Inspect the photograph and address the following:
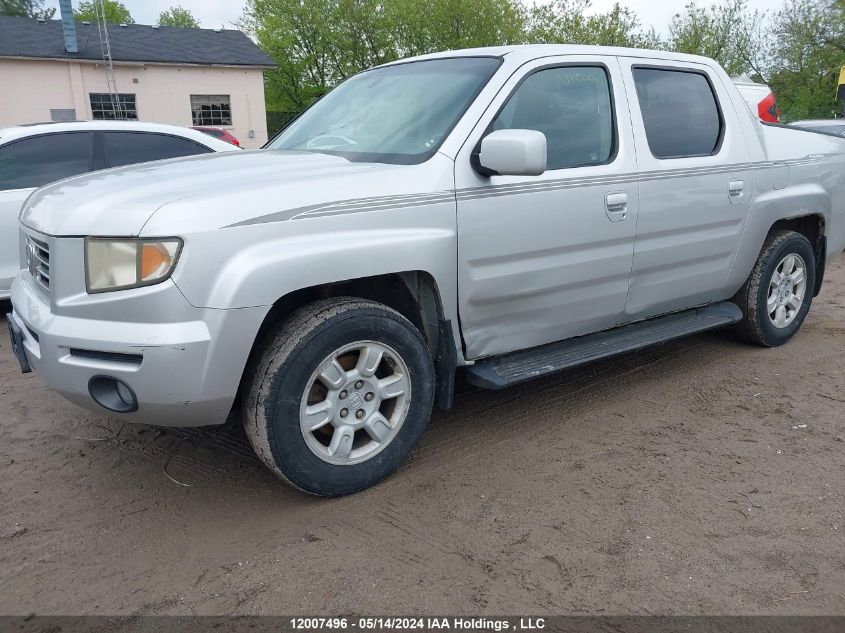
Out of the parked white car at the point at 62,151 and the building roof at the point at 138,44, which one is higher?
the building roof at the point at 138,44

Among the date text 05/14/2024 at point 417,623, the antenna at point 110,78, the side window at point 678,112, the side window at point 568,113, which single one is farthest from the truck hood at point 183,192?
Result: the antenna at point 110,78

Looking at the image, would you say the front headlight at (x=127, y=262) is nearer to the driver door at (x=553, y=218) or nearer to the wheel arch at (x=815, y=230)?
the driver door at (x=553, y=218)

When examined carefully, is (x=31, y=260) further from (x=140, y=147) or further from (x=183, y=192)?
(x=140, y=147)

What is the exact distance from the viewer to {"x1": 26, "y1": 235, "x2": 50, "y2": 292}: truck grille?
9.32 feet

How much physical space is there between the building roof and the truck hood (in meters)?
24.0

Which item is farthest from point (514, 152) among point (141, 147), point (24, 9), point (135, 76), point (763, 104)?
point (24, 9)

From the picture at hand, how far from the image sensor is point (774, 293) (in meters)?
4.96

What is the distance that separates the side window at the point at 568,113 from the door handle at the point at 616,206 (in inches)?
7.7

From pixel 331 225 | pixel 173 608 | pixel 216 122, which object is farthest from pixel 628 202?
pixel 216 122

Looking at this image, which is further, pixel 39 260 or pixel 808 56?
pixel 808 56

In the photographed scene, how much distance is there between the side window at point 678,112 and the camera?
3.96 meters

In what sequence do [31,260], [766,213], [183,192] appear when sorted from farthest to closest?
[766,213] < [31,260] < [183,192]

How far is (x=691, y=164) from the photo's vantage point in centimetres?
403

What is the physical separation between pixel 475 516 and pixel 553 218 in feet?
4.72
